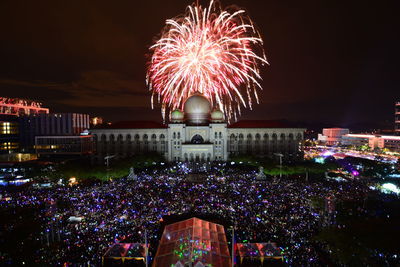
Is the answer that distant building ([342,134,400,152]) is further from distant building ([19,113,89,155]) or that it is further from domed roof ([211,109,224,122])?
distant building ([19,113,89,155])

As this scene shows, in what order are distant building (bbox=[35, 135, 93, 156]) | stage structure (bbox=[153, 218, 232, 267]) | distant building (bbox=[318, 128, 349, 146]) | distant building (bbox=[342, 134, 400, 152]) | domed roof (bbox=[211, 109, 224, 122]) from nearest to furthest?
1. stage structure (bbox=[153, 218, 232, 267])
2. domed roof (bbox=[211, 109, 224, 122])
3. distant building (bbox=[35, 135, 93, 156])
4. distant building (bbox=[342, 134, 400, 152])
5. distant building (bbox=[318, 128, 349, 146])

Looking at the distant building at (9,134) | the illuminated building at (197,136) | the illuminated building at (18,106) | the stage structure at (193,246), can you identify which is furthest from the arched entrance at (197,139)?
the illuminated building at (18,106)

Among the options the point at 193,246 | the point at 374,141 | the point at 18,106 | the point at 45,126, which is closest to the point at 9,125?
the point at 45,126

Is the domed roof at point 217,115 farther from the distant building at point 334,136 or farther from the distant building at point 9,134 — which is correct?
the distant building at point 334,136

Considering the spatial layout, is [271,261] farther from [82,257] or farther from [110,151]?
[110,151]

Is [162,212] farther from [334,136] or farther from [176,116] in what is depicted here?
[334,136]

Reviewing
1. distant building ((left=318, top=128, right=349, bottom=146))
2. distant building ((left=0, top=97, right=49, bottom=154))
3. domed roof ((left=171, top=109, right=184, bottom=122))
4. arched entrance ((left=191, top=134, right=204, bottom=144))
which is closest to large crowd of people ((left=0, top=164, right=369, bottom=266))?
arched entrance ((left=191, top=134, right=204, bottom=144))

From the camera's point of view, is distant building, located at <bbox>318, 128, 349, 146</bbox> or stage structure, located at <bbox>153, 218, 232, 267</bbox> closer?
stage structure, located at <bbox>153, 218, 232, 267</bbox>
